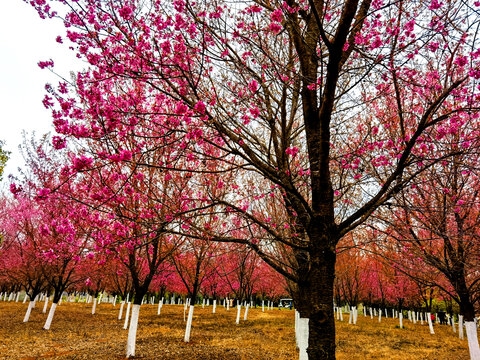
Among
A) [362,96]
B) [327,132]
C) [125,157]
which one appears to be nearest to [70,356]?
[125,157]

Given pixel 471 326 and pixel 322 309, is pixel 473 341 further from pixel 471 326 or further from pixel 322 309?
pixel 322 309

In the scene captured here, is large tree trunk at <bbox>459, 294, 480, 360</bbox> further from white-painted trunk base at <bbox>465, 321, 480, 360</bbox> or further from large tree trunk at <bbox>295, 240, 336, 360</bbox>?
large tree trunk at <bbox>295, 240, 336, 360</bbox>

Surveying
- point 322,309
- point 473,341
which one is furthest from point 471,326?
point 322,309

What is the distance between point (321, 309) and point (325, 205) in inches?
57.5

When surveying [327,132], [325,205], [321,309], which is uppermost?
[327,132]

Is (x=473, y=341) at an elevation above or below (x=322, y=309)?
below

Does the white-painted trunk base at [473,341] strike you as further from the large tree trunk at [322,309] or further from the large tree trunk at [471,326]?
the large tree trunk at [322,309]

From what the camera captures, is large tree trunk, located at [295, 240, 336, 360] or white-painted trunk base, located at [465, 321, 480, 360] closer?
large tree trunk, located at [295, 240, 336, 360]

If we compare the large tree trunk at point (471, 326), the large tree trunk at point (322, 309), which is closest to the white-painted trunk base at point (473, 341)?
the large tree trunk at point (471, 326)

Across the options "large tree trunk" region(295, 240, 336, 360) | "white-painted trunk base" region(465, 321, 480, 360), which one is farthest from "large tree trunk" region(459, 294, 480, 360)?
"large tree trunk" region(295, 240, 336, 360)

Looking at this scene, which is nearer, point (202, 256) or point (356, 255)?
point (202, 256)

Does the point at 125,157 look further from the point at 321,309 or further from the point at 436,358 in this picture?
the point at 436,358

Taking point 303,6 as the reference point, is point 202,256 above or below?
below

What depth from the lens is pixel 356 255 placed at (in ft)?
85.8
